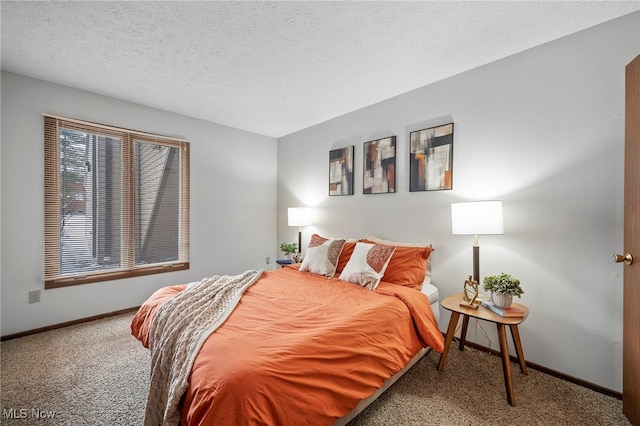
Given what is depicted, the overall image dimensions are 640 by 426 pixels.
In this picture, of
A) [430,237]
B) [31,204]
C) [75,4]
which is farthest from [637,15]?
[31,204]

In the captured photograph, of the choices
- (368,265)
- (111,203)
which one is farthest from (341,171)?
(111,203)

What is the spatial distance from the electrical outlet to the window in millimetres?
94

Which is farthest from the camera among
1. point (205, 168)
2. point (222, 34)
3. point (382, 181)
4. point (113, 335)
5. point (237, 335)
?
point (205, 168)

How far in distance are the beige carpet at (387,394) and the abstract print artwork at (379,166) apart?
1762 millimetres

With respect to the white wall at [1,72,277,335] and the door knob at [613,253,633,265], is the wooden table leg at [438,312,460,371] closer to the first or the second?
the door knob at [613,253,633,265]

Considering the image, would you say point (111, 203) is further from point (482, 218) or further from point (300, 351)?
point (482, 218)

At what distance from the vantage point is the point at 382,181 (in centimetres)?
311

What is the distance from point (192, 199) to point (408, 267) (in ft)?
9.72

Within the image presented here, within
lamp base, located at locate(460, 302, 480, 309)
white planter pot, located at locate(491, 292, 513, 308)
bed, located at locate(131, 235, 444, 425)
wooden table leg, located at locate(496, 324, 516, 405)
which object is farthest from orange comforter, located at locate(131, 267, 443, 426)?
white planter pot, located at locate(491, 292, 513, 308)

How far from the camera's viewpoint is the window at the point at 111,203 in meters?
2.79

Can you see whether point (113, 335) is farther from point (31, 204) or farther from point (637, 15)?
point (637, 15)

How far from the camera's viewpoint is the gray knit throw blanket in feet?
4.00

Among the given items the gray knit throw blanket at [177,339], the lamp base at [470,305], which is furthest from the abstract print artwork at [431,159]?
the gray knit throw blanket at [177,339]

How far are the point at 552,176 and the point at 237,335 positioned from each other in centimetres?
250
